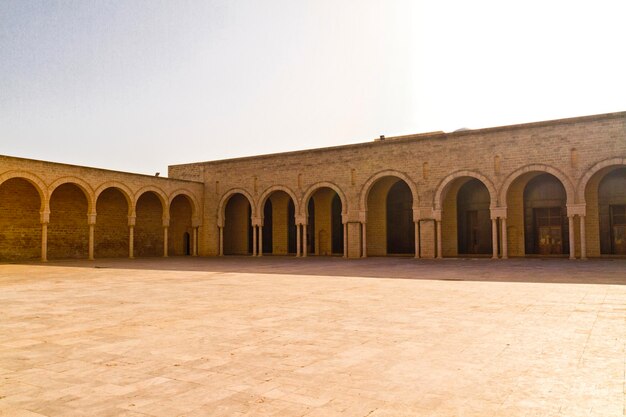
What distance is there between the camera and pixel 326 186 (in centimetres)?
2594

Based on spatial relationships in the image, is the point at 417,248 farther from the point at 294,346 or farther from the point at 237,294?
the point at 294,346

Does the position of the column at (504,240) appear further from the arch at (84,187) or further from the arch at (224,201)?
the arch at (84,187)

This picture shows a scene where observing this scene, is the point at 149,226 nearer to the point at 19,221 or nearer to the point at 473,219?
the point at 19,221

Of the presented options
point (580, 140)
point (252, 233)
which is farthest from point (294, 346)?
point (252, 233)

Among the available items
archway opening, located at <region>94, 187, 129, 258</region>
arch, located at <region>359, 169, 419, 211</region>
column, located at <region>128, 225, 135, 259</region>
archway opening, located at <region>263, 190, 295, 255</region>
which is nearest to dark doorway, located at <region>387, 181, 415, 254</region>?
arch, located at <region>359, 169, 419, 211</region>

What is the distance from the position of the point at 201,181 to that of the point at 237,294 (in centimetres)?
2197

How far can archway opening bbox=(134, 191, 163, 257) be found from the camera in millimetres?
29281

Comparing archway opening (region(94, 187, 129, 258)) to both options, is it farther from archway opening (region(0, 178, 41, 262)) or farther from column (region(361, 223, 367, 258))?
column (region(361, 223, 367, 258))

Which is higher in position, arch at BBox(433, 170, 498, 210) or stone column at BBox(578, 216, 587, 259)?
arch at BBox(433, 170, 498, 210)

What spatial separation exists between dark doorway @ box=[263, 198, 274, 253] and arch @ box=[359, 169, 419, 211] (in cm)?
748

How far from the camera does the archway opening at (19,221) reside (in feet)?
73.9

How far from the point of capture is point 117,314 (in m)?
7.63

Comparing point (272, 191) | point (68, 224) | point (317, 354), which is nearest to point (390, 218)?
point (272, 191)

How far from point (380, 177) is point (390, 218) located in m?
2.97
